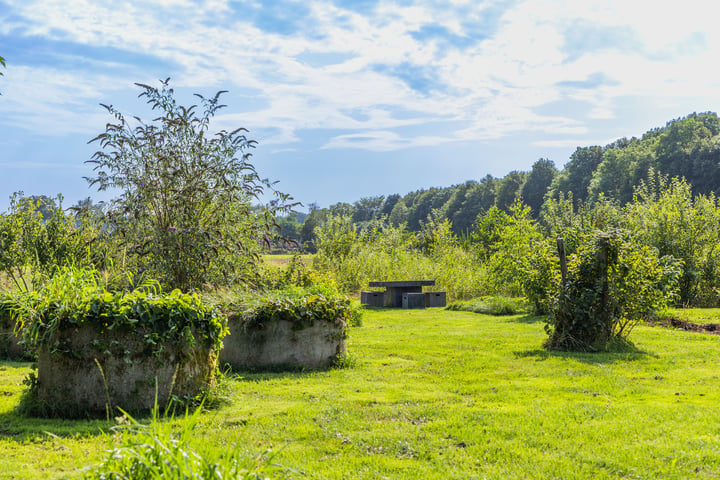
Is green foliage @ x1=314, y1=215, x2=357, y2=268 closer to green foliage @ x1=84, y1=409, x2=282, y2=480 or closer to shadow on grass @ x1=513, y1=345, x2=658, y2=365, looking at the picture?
shadow on grass @ x1=513, y1=345, x2=658, y2=365

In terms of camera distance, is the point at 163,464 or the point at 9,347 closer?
the point at 163,464

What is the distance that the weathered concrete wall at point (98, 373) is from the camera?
229 inches

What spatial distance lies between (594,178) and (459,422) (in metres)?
65.4

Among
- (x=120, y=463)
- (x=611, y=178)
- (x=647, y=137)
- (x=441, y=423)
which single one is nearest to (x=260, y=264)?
(x=441, y=423)

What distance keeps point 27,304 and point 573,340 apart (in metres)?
8.25

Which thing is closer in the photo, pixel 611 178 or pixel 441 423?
pixel 441 423

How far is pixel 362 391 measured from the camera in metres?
7.09

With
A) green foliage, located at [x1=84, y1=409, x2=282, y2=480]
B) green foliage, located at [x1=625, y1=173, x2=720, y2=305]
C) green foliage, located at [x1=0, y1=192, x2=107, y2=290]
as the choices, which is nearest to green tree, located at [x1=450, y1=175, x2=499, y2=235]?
green foliage, located at [x1=625, y1=173, x2=720, y2=305]

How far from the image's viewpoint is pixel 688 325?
13.5 meters

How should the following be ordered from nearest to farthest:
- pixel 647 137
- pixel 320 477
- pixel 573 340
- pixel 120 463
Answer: pixel 120 463 → pixel 320 477 → pixel 573 340 → pixel 647 137

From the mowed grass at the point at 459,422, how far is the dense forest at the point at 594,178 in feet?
69.1

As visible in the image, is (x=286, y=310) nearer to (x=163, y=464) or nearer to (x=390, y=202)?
(x=163, y=464)

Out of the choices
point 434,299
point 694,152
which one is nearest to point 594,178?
point 694,152

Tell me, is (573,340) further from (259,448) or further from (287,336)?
(259,448)
